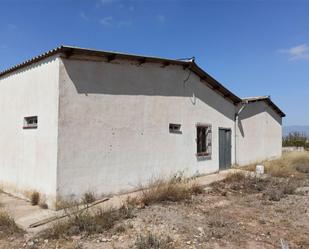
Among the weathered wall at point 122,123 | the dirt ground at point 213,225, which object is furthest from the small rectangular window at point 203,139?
the dirt ground at point 213,225

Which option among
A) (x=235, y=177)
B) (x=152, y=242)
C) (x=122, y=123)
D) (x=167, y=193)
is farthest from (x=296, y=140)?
(x=152, y=242)

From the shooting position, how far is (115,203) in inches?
350

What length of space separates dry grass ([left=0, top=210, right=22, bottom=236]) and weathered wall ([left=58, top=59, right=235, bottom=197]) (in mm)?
1513

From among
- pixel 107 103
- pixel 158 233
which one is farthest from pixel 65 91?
pixel 158 233

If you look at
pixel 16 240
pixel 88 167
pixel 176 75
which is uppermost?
pixel 176 75

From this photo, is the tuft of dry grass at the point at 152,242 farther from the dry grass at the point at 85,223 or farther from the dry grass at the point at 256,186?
the dry grass at the point at 256,186

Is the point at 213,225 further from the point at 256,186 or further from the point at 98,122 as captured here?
the point at 256,186

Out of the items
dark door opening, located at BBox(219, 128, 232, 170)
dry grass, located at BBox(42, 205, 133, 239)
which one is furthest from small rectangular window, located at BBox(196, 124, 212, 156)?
dry grass, located at BBox(42, 205, 133, 239)

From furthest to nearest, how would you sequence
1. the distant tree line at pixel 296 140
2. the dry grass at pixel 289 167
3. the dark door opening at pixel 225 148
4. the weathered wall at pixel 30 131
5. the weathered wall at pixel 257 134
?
1. the distant tree line at pixel 296 140
2. the weathered wall at pixel 257 134
3. the dark door opening at pixel 225 148
4. the dry grass at pixel 289 167
5. the weathered wall at pixel 30 131

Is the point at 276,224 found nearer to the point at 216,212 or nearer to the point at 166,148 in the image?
the point at 216,212

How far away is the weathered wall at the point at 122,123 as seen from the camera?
8.90m

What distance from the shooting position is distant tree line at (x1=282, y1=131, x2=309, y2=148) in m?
28.2

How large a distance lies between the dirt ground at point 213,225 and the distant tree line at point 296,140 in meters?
19.3

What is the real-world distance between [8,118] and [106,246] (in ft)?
23.4
